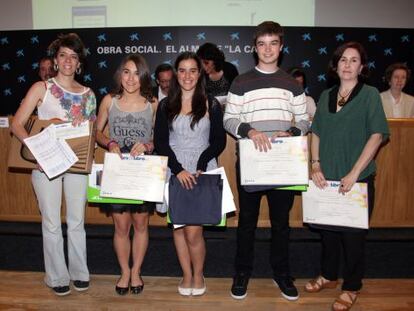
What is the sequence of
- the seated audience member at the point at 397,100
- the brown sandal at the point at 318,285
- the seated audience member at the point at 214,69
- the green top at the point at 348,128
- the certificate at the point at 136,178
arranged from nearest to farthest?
1. the green top at the point at 348,128
2. the certificate at the point at 136,178
3. the brown sandal at the point at 318,285
4. the seated audience member at the point at 214,69
5. the seated audience member at the point at 397,100

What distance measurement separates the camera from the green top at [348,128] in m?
2.21

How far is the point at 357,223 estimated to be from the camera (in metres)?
2.31

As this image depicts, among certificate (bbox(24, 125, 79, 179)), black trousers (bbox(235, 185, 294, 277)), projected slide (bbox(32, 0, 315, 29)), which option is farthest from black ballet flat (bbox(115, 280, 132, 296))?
projected slide (bbox(32, 0, 315, 29))

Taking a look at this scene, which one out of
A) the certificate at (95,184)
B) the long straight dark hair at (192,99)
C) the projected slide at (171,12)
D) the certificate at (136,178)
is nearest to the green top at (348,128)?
the long straight dark hair at (192,99)

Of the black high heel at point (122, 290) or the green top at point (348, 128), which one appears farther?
the black high heel at point (122, 290)

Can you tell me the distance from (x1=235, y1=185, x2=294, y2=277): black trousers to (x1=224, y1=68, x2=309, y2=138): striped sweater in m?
0.39

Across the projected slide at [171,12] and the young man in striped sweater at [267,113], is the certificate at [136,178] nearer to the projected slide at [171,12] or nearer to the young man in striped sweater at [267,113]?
the young man in striped sweater at [267,113]

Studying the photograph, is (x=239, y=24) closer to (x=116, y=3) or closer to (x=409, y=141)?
(x=116, y=3)

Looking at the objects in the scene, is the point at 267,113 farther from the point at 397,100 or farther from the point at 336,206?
the point at 397,100

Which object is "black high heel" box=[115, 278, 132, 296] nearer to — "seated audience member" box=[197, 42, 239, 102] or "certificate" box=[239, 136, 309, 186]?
"certificate" box=[239, 136, 309, 186]

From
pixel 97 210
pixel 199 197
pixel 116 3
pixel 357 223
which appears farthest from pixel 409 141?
pixel 116 3

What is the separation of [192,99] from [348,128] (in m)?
0.93

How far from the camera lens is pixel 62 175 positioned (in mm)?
2443

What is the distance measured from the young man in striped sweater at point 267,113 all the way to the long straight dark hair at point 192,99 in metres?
0.17
